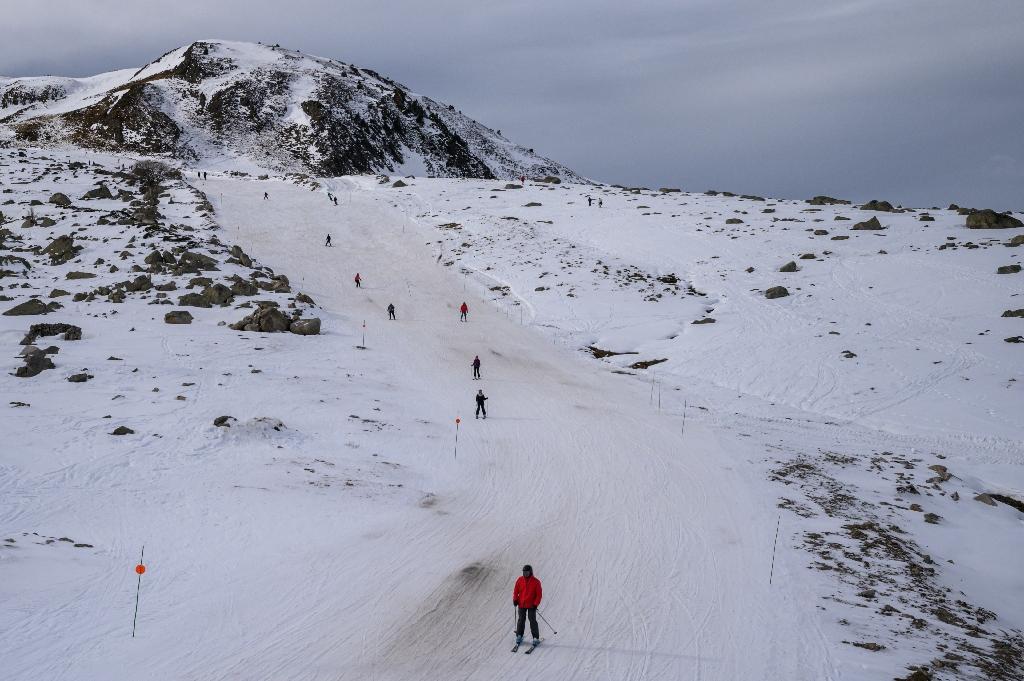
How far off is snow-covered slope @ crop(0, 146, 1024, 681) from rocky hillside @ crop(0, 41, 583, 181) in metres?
55.0

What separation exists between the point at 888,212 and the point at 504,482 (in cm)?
5774

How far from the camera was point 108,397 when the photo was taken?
2198 centimetres

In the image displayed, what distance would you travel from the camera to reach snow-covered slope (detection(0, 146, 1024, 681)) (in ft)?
36.6

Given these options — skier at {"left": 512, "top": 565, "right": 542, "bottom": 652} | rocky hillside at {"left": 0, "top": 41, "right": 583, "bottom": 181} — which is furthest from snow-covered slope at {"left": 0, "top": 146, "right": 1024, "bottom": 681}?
rocky hillside at {"left": 0, "top": 41, "right": 583, "bottom": 181}

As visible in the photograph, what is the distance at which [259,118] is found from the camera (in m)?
110


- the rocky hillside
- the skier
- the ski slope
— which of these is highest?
the rocky hillside

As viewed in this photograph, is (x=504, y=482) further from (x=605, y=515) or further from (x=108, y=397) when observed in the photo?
(x=108, y=397)

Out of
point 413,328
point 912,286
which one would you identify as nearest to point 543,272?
point 413,328

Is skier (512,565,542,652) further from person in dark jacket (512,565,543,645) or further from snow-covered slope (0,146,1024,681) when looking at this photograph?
snow-covered slope (0,146,1024,681)

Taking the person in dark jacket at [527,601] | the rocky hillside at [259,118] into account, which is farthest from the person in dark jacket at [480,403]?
the rocky hillside at [259,118]

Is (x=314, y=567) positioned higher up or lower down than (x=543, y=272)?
lower down

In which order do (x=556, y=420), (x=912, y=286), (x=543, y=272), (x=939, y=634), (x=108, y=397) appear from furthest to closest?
(x=543, y=272), (x=912, y=286), (x=556, y=420), (x=108, y=397), (x=939, y=634)

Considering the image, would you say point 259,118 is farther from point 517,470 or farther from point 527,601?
point 527,601

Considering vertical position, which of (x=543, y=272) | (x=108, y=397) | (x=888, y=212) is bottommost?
(x=108, y=397)
